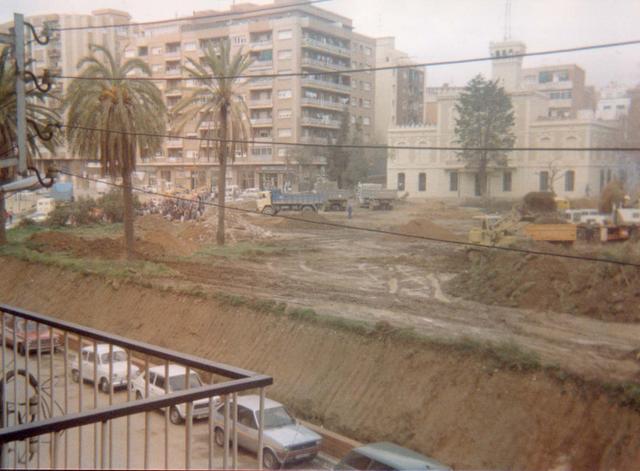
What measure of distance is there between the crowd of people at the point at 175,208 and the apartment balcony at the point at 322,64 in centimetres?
159

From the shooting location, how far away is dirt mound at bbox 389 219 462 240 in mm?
5496

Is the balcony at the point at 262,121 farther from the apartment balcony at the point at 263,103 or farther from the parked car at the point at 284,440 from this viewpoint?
the parked car at the point at 284,440

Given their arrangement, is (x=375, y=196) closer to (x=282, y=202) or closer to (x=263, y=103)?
(x=282, y=202)

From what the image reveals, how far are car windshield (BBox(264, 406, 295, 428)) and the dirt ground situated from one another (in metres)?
1.54

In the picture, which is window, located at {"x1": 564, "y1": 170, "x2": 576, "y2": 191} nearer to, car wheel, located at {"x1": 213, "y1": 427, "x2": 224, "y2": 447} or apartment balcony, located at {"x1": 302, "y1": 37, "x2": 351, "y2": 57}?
apartment balcony, located at {"x1": 302, "y1": 37, "x2": 351, "y2": 57}

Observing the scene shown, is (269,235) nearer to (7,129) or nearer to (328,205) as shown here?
(328,205)

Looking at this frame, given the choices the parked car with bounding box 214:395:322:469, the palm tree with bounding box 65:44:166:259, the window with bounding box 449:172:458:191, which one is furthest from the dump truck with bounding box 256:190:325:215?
the parked car with bounding box 214:395:322:469

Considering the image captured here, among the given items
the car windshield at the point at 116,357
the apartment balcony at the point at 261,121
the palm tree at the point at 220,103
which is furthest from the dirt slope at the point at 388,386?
the car windshield at the point at 116,357

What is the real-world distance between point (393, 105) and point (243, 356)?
227cm

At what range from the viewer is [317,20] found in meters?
5.38

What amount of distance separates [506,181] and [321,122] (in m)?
1.52

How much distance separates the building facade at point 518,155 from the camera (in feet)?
16.0

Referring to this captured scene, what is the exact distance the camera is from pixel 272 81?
575 centimetres

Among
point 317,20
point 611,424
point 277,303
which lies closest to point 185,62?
point 317,20
